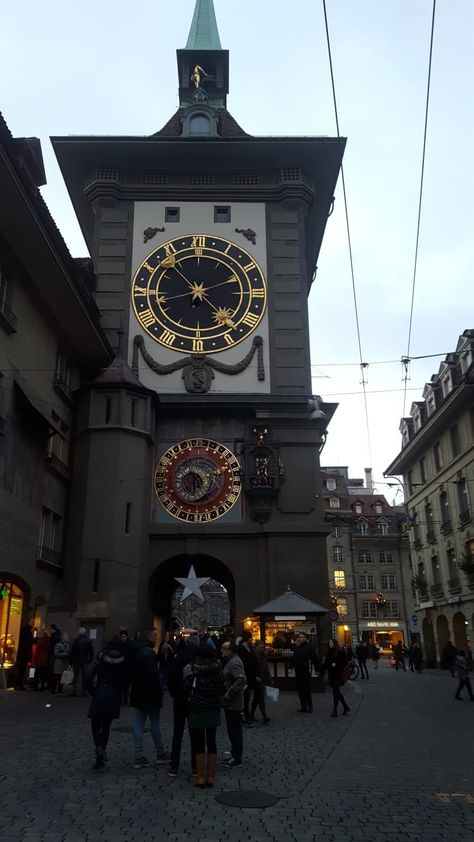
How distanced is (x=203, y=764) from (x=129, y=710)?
826 centimetres

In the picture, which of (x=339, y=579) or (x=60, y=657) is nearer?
(x=60, y=657)

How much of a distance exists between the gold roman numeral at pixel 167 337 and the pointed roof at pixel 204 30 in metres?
18.5

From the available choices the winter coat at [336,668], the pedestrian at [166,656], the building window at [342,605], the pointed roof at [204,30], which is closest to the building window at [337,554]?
the building window at [342,605]

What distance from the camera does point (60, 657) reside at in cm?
1750

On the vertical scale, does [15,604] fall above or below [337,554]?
below

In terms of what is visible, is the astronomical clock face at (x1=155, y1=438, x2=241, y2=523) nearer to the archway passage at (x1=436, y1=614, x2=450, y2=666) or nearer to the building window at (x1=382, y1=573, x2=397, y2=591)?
the archway passage at (x1=436, y1=614, x2=450, y2=666)

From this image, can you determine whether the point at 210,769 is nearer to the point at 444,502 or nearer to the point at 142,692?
the point at 142,692

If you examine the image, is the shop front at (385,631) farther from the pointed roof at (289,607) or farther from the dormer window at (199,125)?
the dormer window at (199,125)

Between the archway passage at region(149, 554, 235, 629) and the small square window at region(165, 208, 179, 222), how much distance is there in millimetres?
14014

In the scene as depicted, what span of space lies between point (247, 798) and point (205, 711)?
1.02 metres

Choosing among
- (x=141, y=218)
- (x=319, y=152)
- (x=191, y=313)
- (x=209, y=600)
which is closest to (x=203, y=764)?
(x=191, y=313)

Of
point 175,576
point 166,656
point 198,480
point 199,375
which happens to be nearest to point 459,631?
point 175,576

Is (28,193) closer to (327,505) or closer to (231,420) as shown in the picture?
(231,420)

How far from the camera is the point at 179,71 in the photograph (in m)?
35.5
